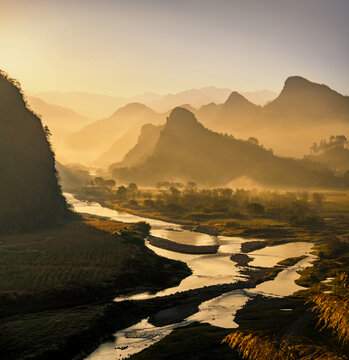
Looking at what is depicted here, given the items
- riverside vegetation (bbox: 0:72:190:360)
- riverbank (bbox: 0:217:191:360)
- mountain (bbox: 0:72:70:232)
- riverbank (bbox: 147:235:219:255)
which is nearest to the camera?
riverbank (bbox: 0:217:191:360)

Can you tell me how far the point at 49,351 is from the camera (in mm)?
49906

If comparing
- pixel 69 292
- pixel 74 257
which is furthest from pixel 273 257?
pixel 69 292

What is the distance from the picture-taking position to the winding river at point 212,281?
182 feet

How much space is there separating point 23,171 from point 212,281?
295 ft

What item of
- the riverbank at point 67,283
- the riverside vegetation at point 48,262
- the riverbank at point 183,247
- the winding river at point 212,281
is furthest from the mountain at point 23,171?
the riverbank at point 183,247

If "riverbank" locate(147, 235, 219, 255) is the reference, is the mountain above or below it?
above

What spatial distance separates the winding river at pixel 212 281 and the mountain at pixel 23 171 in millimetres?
40515

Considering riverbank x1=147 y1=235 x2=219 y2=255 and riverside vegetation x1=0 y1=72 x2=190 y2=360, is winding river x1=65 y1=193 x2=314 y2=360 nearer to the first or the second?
riverbank x1=147 y1=235 x2=219 y2=255

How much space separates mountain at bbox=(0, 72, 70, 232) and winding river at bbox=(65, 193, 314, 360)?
40515 millimetres

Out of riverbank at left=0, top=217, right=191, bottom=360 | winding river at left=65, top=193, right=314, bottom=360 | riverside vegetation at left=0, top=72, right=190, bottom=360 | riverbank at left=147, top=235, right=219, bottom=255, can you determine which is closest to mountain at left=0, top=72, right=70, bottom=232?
riverside vegetation at left=0, top=72, right=190, bottom=360

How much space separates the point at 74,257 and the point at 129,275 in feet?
54.2

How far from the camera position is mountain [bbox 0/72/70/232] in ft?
438

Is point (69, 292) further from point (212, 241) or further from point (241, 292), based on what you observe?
point (212, 241)

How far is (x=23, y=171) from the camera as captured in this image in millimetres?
146625
